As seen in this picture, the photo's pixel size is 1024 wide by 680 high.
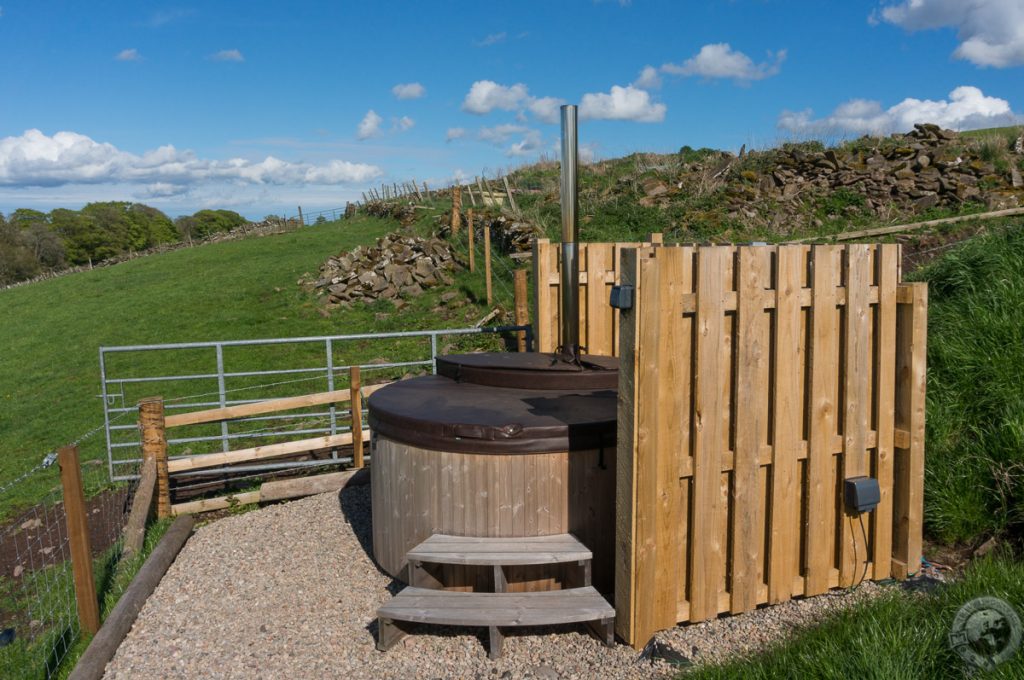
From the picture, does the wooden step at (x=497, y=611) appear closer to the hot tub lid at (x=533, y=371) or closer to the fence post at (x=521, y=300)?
the hot tub lid at (x=533, y=371)

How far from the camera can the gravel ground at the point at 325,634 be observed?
3744 millimetres

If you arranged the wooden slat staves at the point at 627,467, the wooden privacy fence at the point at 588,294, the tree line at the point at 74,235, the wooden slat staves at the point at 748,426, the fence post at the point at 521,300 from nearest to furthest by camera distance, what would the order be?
the wooden slat staves at the point at 627,467
the wooden slat staves at the point at 748,426
the wooden privacy fence at the point at 588,294
the fence post at the point at 521,300
the tree line at the point at 74,235

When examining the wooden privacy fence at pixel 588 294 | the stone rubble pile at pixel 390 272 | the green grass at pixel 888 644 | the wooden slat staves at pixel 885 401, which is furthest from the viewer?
the stone rubble pile at pixel 390 272

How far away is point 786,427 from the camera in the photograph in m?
4.11

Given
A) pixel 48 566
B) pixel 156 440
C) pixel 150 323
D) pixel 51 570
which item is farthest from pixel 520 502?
pixel 150 323

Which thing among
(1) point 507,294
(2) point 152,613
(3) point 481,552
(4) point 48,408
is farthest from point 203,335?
(3) point 481,552

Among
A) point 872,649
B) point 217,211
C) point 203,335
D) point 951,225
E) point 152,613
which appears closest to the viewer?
point 872,649

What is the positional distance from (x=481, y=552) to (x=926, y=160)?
17.4 metres

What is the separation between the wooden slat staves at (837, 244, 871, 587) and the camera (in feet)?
13.8

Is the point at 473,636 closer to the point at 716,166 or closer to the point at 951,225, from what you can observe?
the point at 951,225

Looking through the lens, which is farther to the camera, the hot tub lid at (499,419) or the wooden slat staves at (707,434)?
the hot tub lid at (499,419)

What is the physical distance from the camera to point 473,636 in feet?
13.3

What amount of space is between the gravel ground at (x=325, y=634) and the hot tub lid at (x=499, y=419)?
104cm

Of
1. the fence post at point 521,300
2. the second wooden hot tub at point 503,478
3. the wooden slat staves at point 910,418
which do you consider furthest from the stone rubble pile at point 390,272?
the wooden slat staves at point 910,418
